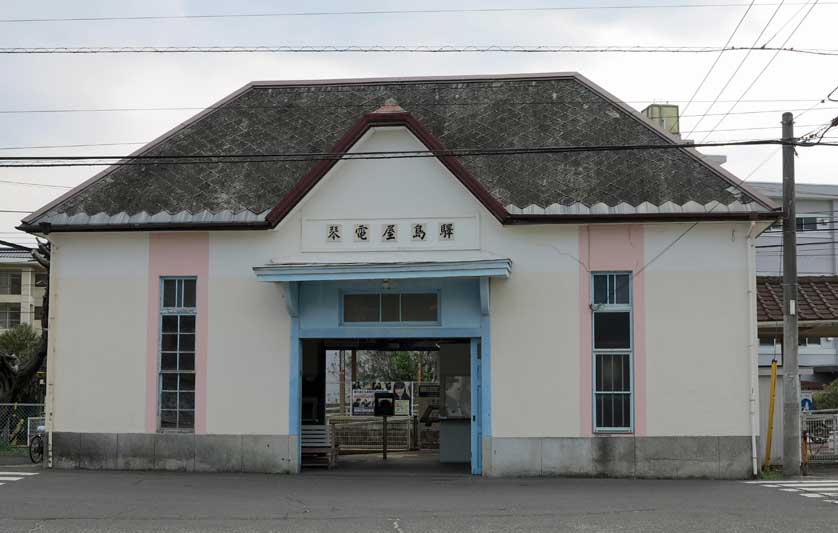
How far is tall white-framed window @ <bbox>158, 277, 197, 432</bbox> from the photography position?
1884 cm

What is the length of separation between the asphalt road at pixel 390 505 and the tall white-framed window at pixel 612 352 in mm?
1264

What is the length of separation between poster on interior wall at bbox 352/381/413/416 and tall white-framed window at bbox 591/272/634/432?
42.0 ft

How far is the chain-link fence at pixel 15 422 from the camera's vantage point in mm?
23375

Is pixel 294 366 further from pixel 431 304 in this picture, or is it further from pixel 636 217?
pixel 636 217

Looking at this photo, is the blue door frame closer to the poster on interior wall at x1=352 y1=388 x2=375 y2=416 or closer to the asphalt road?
the asphalt road

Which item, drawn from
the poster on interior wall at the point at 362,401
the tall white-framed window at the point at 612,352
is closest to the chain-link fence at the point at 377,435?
the tall white-framed window at the point at 612,352

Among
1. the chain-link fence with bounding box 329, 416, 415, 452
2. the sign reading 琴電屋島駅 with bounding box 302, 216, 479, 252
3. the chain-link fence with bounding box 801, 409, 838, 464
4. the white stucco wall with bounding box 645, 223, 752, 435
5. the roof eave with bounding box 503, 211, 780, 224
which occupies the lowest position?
the chain-link fence with bounding box 329, 416, 415, 452

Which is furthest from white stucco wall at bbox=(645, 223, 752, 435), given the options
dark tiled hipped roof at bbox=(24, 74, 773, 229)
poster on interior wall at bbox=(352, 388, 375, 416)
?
poster on interior wall at bbox=(352, 388, 375, 416)

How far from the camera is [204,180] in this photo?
1978cm

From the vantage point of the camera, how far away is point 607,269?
18.3m

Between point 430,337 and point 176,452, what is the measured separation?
527cm

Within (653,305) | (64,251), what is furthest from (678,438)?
(64,251)

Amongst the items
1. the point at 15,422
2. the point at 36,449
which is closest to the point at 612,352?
the point at 36,449

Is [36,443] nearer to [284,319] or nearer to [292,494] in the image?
[284,319]
